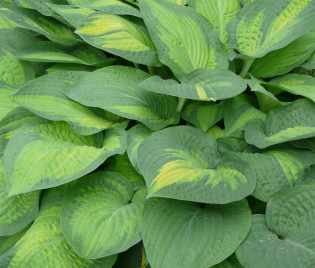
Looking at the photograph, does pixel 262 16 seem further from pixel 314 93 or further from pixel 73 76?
pixel 73 76

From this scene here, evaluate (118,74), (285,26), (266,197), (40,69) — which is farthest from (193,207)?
(40,69)

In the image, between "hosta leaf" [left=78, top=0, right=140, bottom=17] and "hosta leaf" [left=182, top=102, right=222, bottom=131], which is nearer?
"hosta leaf" [left=182, top=102, right=222, bottom=131]

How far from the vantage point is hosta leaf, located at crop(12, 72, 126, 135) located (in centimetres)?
116

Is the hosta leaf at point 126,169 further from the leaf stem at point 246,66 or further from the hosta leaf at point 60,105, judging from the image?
the leaf stem at point 246,66

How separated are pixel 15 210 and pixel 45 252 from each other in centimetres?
19

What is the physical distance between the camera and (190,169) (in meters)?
0.96

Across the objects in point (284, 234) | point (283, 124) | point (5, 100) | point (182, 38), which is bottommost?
point (5, 100)

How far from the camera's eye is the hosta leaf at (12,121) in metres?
1.27

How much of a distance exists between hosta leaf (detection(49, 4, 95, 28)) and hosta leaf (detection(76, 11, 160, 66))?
7 centimetres

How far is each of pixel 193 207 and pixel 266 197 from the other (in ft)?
0.71

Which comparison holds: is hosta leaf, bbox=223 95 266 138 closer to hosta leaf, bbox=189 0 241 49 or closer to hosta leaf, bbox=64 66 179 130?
hosta leaf, bbox=64 66 179 130

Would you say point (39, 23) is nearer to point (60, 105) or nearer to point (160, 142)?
point (60, 105)

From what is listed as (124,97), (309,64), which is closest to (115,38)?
(124,97)

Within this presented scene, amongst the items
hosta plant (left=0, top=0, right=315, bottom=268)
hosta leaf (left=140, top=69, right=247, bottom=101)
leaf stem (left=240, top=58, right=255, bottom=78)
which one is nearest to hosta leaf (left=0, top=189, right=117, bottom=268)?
hosta plant (left=0, top=0, right=315, bottom=268)
